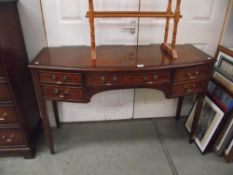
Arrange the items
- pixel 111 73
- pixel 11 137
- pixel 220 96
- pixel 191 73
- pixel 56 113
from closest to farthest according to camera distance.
A: pixel 111 73, pixel 191 73, pixel 11 137, pixel 220 96, pixel 56 113

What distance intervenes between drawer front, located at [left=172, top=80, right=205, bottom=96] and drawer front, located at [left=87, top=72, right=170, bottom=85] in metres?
0.11

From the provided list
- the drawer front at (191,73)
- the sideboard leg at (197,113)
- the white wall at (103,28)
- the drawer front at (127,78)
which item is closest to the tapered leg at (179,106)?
the white wall at (103,28)

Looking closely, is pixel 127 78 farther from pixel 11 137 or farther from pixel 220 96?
pixel 11 137

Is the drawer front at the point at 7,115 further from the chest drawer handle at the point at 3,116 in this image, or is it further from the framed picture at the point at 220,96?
the framed picture at the point at 220,96

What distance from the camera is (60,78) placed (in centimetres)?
127

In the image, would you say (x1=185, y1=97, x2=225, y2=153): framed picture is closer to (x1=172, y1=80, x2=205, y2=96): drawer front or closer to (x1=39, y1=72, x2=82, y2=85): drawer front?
(x1=172, y1=80, x2=205, y2=96): drawer front

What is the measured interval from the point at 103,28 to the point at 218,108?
3.81ft

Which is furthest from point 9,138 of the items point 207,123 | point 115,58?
point 207,123

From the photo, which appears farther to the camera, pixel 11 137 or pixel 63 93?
pixel 11 137

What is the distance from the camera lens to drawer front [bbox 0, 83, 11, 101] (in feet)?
4.25

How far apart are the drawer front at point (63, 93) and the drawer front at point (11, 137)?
432 mm

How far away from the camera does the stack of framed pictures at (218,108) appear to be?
1.53 metres

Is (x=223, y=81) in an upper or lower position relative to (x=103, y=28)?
lower

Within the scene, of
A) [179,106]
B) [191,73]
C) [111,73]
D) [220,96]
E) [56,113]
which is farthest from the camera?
[179,106]
